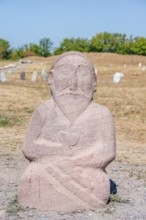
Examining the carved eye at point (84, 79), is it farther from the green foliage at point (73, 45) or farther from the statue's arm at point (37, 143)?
the green foliage at point (73, 45)

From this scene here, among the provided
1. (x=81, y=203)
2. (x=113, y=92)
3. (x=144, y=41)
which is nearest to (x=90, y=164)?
(x=81, y=203)

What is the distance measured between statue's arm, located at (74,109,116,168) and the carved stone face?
0.37 meters

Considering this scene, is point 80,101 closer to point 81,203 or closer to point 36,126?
point 36,126

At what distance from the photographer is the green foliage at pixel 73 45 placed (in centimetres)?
8579

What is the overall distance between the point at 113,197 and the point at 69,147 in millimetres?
1047

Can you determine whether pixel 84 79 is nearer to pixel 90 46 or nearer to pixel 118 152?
pixel 118 152

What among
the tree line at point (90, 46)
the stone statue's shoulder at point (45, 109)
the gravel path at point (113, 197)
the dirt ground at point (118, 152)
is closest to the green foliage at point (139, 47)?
the tree line at point (90, 46)

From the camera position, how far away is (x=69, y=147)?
6.53m

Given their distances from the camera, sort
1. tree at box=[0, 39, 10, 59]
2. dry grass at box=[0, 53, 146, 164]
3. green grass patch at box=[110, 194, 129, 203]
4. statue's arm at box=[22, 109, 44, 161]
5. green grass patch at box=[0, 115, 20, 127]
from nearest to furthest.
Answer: statue's arm at box=[22, 109, 44, 161]
green grass patch at box=[110, 194, 129, 203]
dry grass at box=[0, 53, 146, 164]
green grass patch at box=[0, 115, 20, 127]
tree at box=[0, 39, 10, 59]

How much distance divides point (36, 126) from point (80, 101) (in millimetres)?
642

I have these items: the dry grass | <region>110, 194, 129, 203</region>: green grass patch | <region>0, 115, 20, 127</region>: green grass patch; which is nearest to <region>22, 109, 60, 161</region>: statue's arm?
<region>110, 194, 129, 203</region>: green grass patch

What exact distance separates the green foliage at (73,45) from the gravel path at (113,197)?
76358 millimetres

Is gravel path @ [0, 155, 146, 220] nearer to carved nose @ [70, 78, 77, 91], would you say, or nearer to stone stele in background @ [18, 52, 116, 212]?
stone stele in background @ [18, 52, 116, 212]

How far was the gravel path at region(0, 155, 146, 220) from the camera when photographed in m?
6.32
